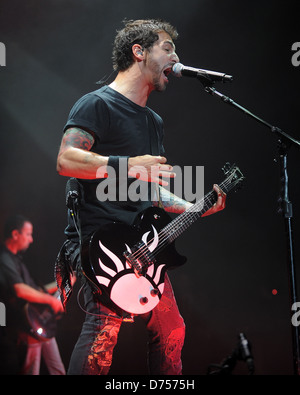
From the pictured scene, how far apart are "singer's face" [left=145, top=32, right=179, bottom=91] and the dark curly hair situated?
6cm

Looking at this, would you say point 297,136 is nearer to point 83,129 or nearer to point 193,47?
point 193,47

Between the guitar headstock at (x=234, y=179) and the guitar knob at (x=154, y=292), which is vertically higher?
the guitar headstock at (x=234, y=179)

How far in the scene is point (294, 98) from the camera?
419 cm

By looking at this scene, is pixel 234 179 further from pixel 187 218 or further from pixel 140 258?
pixel 140 258

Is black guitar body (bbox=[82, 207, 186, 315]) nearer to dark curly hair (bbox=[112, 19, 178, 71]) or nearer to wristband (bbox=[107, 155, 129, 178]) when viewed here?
wristband (bbox=[107, 155, 129, 178])

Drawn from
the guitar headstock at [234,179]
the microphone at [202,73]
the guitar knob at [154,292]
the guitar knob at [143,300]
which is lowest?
the guitar knob at [143,300]

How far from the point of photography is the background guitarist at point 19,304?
135 inches

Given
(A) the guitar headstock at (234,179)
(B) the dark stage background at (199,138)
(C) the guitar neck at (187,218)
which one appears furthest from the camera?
(B) the dark stage background at (199,138)

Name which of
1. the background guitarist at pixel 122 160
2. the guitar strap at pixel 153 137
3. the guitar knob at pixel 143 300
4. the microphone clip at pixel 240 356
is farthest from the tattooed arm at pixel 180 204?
the microphone clip at pixel 240 356

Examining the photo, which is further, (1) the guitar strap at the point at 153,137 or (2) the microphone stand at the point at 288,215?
(1) the guitar strap at the point at 153,137

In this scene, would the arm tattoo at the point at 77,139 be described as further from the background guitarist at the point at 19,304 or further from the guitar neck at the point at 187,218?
the background guitarist at the point at 19,304

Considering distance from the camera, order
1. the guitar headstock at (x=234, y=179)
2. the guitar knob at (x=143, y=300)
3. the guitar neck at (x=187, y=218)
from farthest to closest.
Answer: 1. the guitar headstock at (x=234, y=179)
2. the guitar neck at (x=187, y=218)
3. the guitar knob at (x=143, y=300)

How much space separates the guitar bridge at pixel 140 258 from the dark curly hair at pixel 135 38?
1.23 meters

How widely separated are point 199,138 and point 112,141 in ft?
6.65
